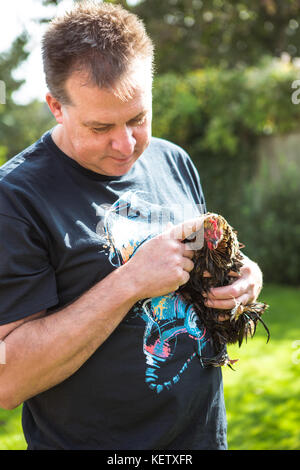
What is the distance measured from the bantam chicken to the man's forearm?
0.40 m

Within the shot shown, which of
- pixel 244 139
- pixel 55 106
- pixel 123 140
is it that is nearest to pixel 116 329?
pixel 123 140

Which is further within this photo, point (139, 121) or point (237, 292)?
point (237, 292)

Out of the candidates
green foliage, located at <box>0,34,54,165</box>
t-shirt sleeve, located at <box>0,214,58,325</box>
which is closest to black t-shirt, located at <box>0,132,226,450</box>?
t-shirt sleeve, located at <box>0,214,58,325</box>

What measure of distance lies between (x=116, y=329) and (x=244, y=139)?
10420mm

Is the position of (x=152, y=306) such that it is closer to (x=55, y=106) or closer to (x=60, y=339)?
(x=60, y=339)

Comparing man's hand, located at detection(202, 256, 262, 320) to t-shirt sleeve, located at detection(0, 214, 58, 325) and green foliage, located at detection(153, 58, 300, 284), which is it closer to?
t-shirt sleeve, located at detection(0, 214, 58, 325)

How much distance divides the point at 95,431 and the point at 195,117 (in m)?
10.7

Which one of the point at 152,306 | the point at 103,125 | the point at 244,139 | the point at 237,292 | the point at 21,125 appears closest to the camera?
the point at 103,125

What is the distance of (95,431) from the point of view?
1839 mm

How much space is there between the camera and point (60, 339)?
5.57 feet

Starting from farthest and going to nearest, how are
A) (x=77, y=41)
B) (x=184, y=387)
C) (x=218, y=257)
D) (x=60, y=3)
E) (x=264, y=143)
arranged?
(x=264, y=143), (x=60, y=3), (x=218, y=257), (x=184, y=387), (x=77, y=41)

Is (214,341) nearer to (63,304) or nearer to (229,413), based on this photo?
(63,304)

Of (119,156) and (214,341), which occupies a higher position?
(119,156)

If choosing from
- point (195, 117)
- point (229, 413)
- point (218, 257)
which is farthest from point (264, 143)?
point (218, 257)
